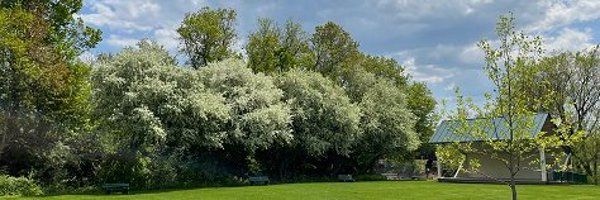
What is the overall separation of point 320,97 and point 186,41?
1088 centimetres

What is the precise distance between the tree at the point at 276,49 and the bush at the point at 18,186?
23.2 meters

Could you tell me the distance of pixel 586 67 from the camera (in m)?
47.3

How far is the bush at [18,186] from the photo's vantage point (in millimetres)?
23688

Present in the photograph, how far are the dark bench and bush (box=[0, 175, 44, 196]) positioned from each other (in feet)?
8.53

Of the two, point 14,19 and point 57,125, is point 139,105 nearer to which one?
point 57,125

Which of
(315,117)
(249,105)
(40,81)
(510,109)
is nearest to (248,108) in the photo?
(249,105)

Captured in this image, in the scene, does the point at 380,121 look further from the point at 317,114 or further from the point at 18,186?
the point at 18,186

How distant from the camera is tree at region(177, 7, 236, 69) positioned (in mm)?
41812

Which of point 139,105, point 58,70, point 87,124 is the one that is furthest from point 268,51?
point 58,70

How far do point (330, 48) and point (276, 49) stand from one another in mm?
5328

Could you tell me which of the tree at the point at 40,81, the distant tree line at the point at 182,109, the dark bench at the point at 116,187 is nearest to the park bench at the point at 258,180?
the distant tree line at the point at 182,109

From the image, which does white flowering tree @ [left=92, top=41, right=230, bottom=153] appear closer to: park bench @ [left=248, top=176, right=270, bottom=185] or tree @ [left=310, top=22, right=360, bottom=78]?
park bench @ [left=248, top=176, right=270, bottom=185]

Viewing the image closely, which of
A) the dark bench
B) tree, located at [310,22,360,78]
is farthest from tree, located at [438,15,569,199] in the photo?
tree, located at [310,22,360,78]

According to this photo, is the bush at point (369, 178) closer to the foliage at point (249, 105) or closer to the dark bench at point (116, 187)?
the foliage at point (249, 105)
